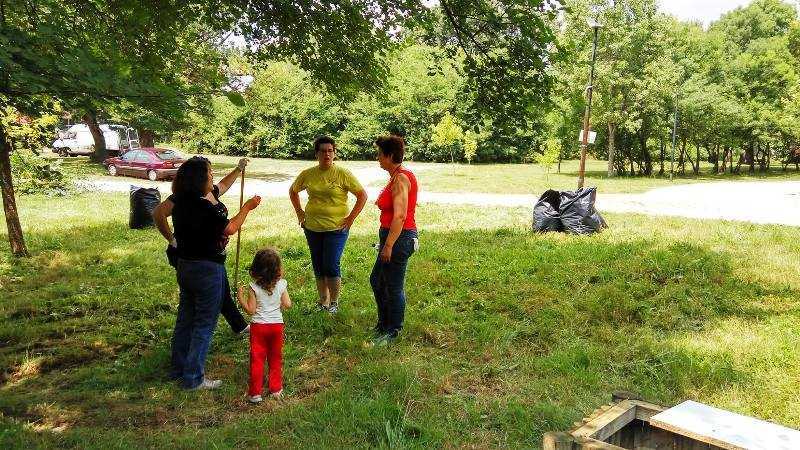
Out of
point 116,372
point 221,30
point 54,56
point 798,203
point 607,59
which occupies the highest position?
point 607,59

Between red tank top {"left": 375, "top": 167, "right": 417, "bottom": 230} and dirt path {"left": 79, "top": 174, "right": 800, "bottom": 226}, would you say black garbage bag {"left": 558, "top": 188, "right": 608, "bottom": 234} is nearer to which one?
dirt path {"left": 79, "top": 174, "right": 800, "bottom": 226}

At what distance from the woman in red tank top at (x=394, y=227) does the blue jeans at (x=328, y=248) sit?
70cm

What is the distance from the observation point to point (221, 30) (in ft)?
22.8

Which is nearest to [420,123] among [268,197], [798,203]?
[268,197]

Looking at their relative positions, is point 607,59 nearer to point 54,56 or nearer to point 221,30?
point 221,30

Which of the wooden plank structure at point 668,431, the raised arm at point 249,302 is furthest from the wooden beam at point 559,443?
the raised arm at point 249,302

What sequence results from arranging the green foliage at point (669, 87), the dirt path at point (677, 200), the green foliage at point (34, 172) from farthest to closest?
the green foliage at point (669, 87)
the dirt path at point (677, 200)
the green foliage at point (34, 172)

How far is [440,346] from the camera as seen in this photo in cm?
522

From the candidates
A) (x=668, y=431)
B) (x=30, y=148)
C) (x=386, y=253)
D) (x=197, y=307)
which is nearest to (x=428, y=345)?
(x=386, y=253)

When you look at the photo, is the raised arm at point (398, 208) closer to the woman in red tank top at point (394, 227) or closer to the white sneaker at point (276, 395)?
the woman in red tank top at point (394, 227)

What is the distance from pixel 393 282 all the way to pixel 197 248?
1.69 meters

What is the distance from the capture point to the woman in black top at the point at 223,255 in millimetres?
4207

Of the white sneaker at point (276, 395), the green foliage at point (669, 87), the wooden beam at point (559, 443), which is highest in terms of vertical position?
the green foliage at point (669, 87)

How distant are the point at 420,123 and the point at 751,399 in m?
30.8
